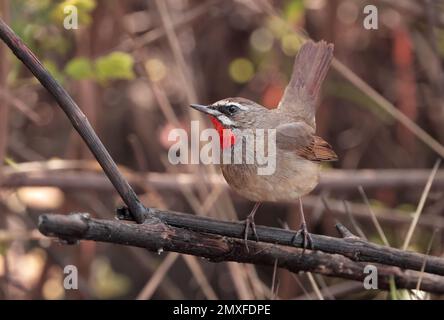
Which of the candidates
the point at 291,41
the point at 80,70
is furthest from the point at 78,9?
the point at 291,41

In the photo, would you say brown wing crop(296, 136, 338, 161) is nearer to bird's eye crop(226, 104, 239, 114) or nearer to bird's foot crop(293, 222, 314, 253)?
bird's eye crop(226, 104, 239, 114)

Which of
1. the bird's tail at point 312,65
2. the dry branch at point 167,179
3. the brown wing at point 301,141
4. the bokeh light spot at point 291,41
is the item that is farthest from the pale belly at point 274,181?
the bokeh light spot at point 291,41

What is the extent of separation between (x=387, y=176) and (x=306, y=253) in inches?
91.0

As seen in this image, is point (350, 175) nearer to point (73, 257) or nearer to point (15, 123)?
point (73, 257)

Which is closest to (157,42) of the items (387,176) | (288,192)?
(387,176)

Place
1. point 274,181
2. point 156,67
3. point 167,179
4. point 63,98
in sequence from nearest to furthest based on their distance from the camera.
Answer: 1. point 63,98
2. point 274,181
3. point 167,179
4. point 156,67

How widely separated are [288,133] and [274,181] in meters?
0.40

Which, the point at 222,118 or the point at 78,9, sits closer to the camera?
the point at 222,118

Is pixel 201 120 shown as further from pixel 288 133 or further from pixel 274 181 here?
pixel 274 181

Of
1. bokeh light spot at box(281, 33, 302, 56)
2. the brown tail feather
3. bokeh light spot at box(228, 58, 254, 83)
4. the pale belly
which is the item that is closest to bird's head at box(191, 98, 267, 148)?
the pale belly

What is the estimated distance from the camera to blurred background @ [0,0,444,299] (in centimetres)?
478

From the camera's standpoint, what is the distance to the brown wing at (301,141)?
11.5ft

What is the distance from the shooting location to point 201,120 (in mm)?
5098

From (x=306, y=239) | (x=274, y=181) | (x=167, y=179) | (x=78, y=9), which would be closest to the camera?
(x=306, y=239)
